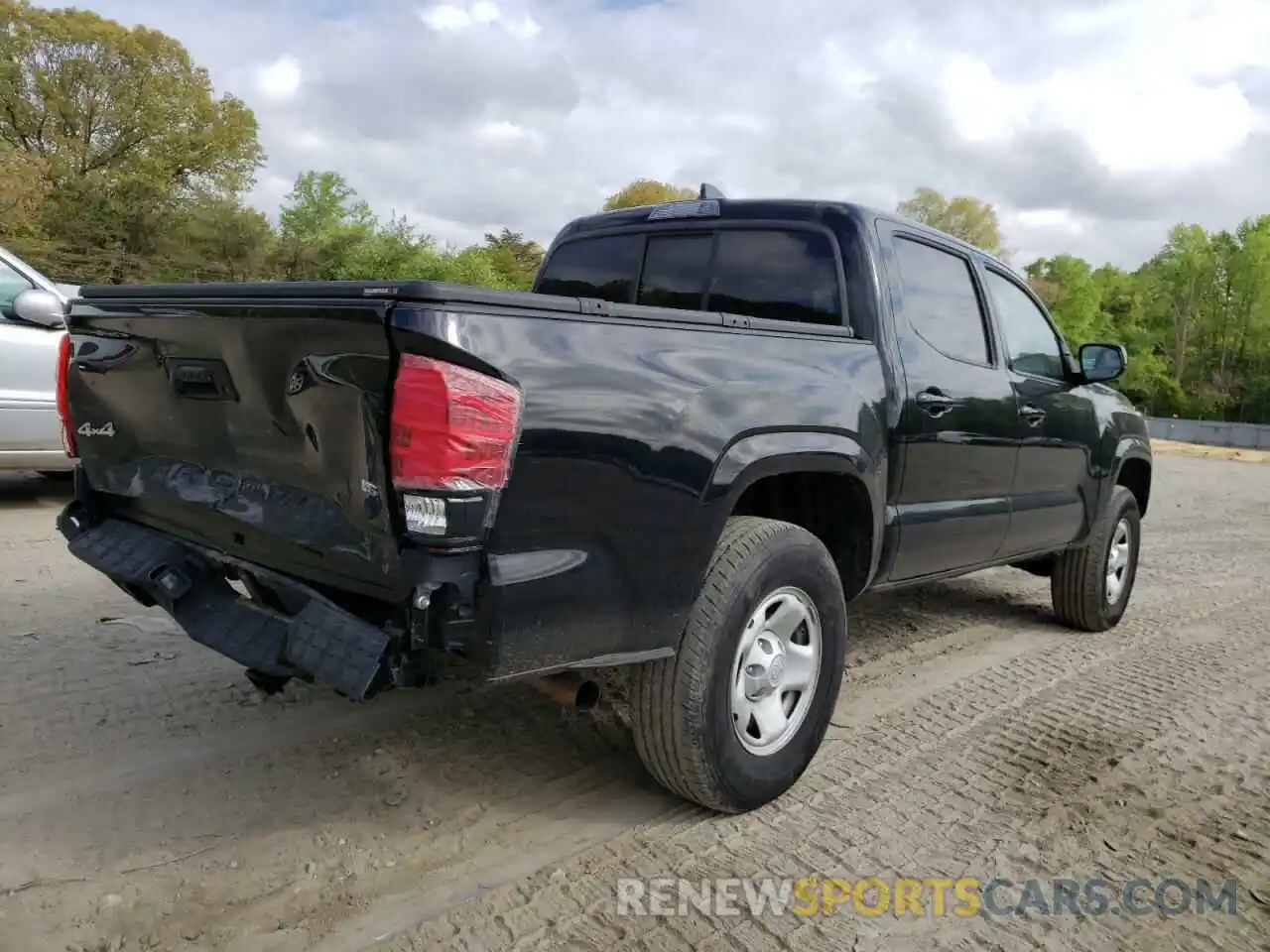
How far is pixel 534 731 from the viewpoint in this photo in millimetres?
3646

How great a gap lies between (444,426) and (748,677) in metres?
1.36

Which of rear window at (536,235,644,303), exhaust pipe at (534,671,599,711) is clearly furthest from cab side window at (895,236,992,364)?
exhaust pipe at (534,671,599,711)

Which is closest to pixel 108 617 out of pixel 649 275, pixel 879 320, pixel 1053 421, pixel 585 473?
pixel 649 275

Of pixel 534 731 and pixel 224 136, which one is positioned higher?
pixel 224 136

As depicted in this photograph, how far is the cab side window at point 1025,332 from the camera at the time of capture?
14.9 feet

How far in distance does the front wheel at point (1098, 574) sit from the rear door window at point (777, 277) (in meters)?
2.55

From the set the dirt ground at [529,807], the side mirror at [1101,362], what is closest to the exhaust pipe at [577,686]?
the dirt ground at [529,807]

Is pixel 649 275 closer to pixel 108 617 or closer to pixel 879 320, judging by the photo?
pixel 879 320

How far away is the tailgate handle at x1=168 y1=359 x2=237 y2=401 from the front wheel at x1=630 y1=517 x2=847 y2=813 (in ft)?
4.63

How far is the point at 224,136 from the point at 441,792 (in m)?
39.9

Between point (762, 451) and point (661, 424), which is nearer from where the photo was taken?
point (661, 424)

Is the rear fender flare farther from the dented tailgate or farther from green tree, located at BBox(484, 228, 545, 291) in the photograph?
green tree, located at BBox(484, 228, 545, 291)

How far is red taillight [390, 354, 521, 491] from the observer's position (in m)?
2.20

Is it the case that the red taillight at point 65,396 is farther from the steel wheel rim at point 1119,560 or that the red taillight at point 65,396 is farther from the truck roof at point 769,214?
the steel wheel rim at point 1119,560
